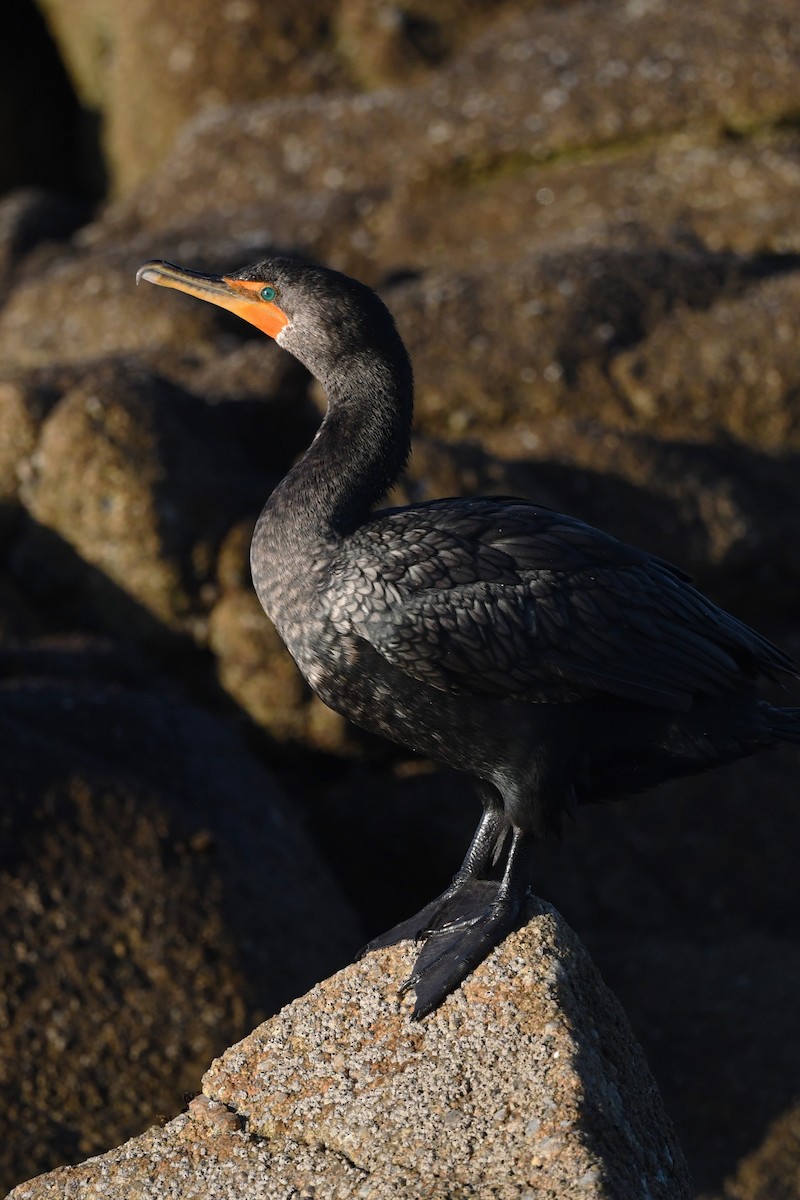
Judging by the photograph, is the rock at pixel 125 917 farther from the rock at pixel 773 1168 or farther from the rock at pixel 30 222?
the rock at pixel 30 222

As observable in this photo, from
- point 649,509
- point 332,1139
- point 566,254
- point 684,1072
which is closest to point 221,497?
point 649,509

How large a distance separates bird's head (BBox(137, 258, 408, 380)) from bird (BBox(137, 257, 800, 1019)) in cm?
31

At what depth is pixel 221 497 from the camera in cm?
912

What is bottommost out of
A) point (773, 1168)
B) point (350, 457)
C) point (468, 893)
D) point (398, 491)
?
point (773, 1168)

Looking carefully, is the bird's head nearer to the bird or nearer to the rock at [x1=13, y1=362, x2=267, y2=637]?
the bird

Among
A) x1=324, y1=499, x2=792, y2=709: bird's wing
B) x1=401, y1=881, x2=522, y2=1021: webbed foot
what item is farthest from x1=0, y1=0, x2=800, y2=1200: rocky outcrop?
x1=324, y1=499, x2=792, y2=709: bird's wing

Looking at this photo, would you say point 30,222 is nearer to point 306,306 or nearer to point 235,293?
point 235,293

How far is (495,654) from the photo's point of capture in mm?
4730

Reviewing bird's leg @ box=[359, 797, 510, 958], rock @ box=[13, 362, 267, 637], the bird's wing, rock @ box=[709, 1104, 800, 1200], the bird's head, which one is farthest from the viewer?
rock @ box=[13, 362, 267, 637]

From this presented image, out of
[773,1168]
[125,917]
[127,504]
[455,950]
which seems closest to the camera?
[455,950]

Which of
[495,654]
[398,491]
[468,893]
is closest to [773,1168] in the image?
[468,893]

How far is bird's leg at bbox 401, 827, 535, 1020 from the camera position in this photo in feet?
15.1

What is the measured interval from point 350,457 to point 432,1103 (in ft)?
6.90

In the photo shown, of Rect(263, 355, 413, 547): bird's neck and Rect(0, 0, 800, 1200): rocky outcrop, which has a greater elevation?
Rect(263, 355, 413, 547): bird's neck
